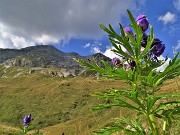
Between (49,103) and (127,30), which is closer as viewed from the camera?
(127,30)

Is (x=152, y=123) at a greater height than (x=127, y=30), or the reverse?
(x=127, y=30)

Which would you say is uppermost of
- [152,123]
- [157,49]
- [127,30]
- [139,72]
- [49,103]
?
[49,103]

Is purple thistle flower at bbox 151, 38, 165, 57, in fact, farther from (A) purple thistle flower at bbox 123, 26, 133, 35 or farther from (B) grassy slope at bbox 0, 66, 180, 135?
(B) grassy slope at bbox 0, 66, 180, 135

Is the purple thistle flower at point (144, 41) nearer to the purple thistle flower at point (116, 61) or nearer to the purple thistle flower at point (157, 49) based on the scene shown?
the purple thistle flower at point (157, 49)

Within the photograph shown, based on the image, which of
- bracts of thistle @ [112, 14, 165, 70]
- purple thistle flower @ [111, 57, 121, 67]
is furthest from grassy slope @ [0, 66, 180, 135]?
bracts of thistle @ [112, 14, 165, 70]

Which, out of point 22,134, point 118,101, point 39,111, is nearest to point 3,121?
point 39,111

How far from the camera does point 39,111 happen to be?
305 feet

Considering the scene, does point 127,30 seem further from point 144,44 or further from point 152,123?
point 152,123

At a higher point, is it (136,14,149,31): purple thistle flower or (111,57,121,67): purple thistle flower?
(136,14,149,31): purple thistle flower

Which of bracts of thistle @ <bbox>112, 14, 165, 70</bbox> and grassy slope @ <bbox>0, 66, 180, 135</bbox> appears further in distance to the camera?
grassy slope @ <bbox>0, 66, 180, 135</bbox>

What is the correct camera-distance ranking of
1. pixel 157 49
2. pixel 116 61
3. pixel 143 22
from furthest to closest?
pixel 116 61, pixel 157 49, pixel 143 22

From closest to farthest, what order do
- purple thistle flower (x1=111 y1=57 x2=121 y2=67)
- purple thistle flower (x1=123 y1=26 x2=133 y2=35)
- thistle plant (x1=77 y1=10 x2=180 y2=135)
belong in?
thistle plant (x1=77 y1=10 x2=180 y2=135) → purple thistle flower (x1=123 y1=26 x2=133 y2=35) → purple thistle flower (x1=111 y1=57 x2=121 y2=67)

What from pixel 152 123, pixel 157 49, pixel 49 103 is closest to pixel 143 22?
pixel 157 49

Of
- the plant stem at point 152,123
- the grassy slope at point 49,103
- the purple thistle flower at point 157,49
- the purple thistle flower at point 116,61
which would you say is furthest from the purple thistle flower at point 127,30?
the grassy slope at point 49,103
